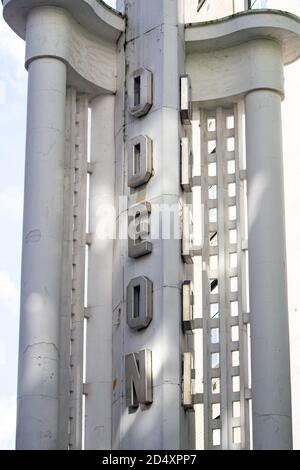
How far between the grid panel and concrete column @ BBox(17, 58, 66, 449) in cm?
407

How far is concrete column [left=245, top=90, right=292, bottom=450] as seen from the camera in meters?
28.7

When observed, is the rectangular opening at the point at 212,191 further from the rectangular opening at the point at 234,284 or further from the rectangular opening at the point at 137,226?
the rectangular opening at the point at 137,226

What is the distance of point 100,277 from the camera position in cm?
3041

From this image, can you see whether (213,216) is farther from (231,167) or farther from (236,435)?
(236,435)

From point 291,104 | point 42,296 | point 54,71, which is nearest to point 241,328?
point 42,296

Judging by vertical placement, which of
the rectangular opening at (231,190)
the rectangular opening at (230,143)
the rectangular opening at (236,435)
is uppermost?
the rectangular opening at (230,143)

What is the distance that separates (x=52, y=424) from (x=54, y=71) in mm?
8096

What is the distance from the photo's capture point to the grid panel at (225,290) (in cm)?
2983

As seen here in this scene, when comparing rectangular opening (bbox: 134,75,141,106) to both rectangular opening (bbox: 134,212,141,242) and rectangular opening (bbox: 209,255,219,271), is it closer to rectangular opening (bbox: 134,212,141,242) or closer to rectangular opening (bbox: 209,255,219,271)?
rectangular opening (bbox: 134,212,141,242)

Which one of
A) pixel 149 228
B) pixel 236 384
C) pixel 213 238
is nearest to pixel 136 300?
pixel 149 228

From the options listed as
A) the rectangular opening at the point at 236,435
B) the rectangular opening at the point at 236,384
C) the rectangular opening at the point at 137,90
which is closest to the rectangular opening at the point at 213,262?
the rectangular opening at the point at 236,384

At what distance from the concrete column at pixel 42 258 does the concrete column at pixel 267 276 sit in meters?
4.50

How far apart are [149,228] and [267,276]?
2.91 m
